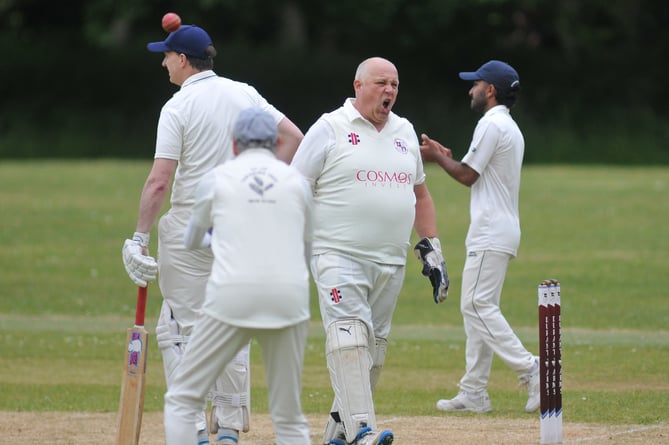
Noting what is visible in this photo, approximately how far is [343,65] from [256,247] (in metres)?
37.7

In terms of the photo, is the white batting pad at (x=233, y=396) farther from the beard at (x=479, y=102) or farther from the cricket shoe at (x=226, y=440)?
the beard at (x=479, y=102)

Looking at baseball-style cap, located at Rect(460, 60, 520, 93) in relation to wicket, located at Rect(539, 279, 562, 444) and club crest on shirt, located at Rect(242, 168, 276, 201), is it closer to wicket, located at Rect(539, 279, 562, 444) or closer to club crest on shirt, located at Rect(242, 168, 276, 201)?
wicket, located at Rect(539, 279, 562, 444)

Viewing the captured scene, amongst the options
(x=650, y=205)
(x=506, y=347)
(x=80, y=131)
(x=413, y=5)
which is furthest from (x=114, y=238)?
(x=413, y=5)

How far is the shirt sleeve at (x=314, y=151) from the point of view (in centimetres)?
763

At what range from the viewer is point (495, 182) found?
9391 mm

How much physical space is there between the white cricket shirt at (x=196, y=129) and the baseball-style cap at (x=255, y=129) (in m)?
1.33

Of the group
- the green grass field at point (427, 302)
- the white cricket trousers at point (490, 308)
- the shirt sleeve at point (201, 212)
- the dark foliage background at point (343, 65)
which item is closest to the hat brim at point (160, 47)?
the shirt sleeve at point (201, 212)

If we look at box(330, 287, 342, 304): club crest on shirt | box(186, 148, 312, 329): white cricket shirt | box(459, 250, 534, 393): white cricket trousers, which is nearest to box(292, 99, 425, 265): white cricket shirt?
box(330, 287, 342, 304): club crest on shirt

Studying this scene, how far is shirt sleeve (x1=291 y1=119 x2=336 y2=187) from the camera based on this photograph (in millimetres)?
7633

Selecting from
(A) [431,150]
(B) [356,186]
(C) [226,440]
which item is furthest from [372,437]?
(A) [431,150]

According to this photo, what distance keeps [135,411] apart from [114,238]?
1467 centimetres

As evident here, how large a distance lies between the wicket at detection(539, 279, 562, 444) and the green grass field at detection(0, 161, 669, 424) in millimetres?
1331

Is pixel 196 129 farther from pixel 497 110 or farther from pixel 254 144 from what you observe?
pixel 497 110

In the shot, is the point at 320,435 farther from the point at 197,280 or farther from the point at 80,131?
the point at 80,131
